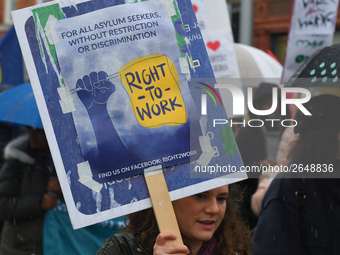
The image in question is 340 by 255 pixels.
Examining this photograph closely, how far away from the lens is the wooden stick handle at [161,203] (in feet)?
8.43

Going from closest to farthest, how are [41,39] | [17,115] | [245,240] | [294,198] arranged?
[41,39] → [245,240] → [294,198] → [17,115]

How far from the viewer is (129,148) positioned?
8.71 feet

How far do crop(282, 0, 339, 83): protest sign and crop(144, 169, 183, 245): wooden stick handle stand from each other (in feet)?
10.2

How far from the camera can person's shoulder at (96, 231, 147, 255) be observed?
2.72m

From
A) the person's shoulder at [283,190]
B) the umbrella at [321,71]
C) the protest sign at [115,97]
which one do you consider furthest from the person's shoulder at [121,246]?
the umbrella at [321,71]

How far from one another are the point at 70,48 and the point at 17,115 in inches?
96.2

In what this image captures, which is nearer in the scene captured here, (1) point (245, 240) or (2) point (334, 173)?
(1) point (245, 240)

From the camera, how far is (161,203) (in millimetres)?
2602

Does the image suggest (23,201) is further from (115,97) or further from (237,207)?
(115,97)

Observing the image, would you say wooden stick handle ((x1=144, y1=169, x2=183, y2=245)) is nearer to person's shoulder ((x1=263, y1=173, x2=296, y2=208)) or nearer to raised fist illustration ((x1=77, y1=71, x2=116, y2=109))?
raised fist illustration ((x1=77, y1=71, x2=116, y2=109))

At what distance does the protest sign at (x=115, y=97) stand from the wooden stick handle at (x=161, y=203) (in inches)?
1.2

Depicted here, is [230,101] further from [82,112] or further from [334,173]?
[82,112]

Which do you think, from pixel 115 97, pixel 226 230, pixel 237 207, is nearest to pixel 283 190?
pixel 237 207

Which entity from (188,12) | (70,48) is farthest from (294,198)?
(70,48)
